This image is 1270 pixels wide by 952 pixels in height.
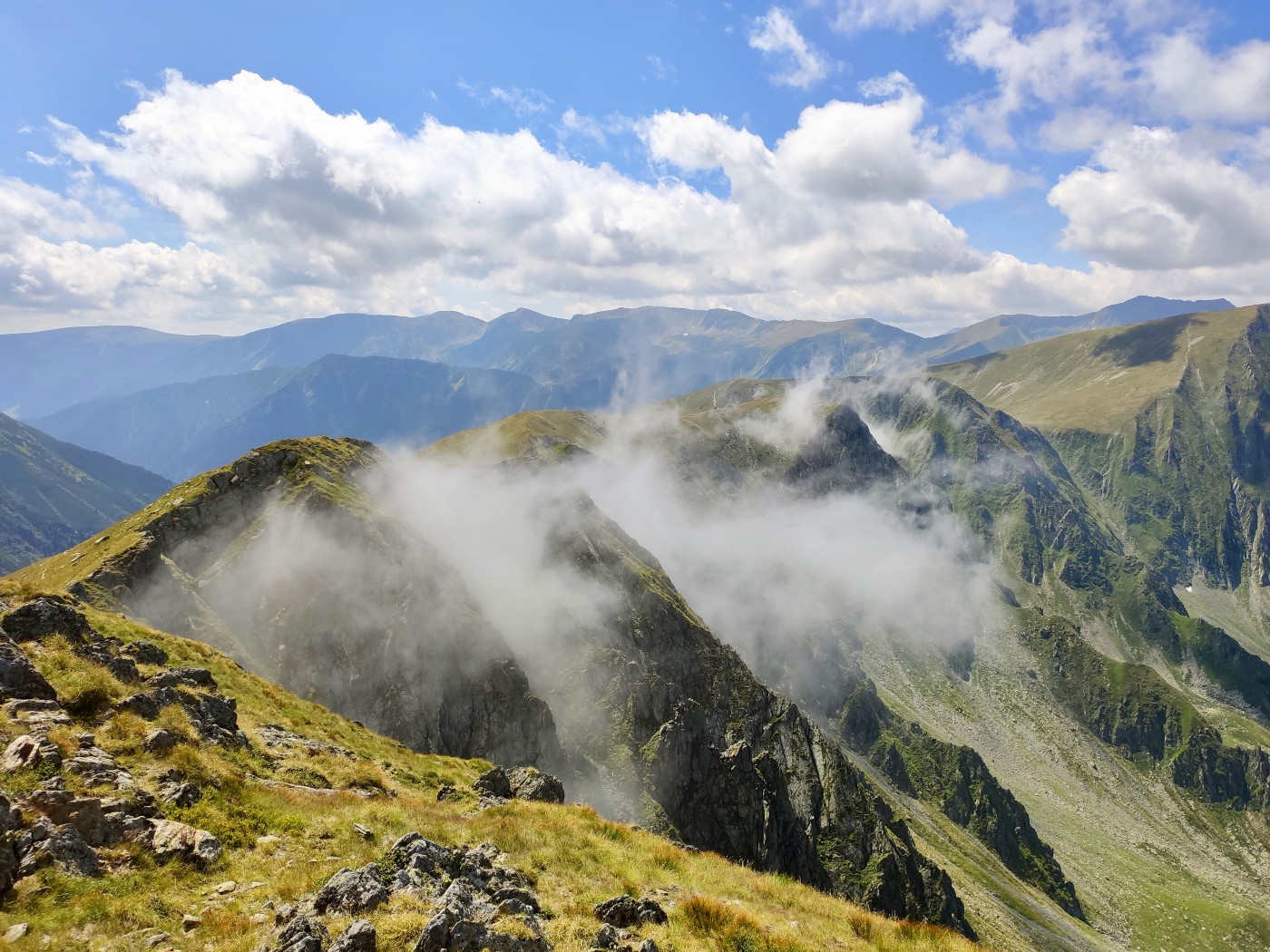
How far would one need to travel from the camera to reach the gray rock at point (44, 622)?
911 inches

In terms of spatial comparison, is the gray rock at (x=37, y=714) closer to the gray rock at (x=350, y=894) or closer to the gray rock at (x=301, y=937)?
the gray rock at (x=350, y=894)

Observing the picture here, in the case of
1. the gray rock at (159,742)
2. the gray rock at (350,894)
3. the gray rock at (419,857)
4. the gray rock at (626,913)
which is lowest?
the gray rock at (626,913)

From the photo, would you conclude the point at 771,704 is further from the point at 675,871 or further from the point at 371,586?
the point at 675,871

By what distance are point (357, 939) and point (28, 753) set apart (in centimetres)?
1166

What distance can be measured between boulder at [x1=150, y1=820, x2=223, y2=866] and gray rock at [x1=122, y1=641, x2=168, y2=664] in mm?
17090

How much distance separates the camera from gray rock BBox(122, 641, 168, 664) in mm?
29281

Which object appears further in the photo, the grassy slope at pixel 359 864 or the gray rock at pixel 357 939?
the grassy slope at pixel 359 864

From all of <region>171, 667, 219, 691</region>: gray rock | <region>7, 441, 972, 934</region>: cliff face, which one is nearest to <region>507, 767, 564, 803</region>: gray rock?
<region>171, 667, 219, 691</region>: gray rock

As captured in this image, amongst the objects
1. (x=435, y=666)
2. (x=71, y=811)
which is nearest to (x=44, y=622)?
(x=71, y=811)

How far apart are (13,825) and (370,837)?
8.74 metres

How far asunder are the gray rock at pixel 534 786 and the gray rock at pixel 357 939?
20.5 meters

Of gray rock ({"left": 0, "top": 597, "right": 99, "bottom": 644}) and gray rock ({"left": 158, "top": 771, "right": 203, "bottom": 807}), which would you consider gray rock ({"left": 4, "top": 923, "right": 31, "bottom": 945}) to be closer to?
gray rock ({"left": 158, "top": 771, "right": 203, "bottom": 807})

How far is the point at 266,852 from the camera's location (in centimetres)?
1717

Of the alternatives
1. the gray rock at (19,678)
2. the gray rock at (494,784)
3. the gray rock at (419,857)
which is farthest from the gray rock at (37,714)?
the gray rock at (494,784)
